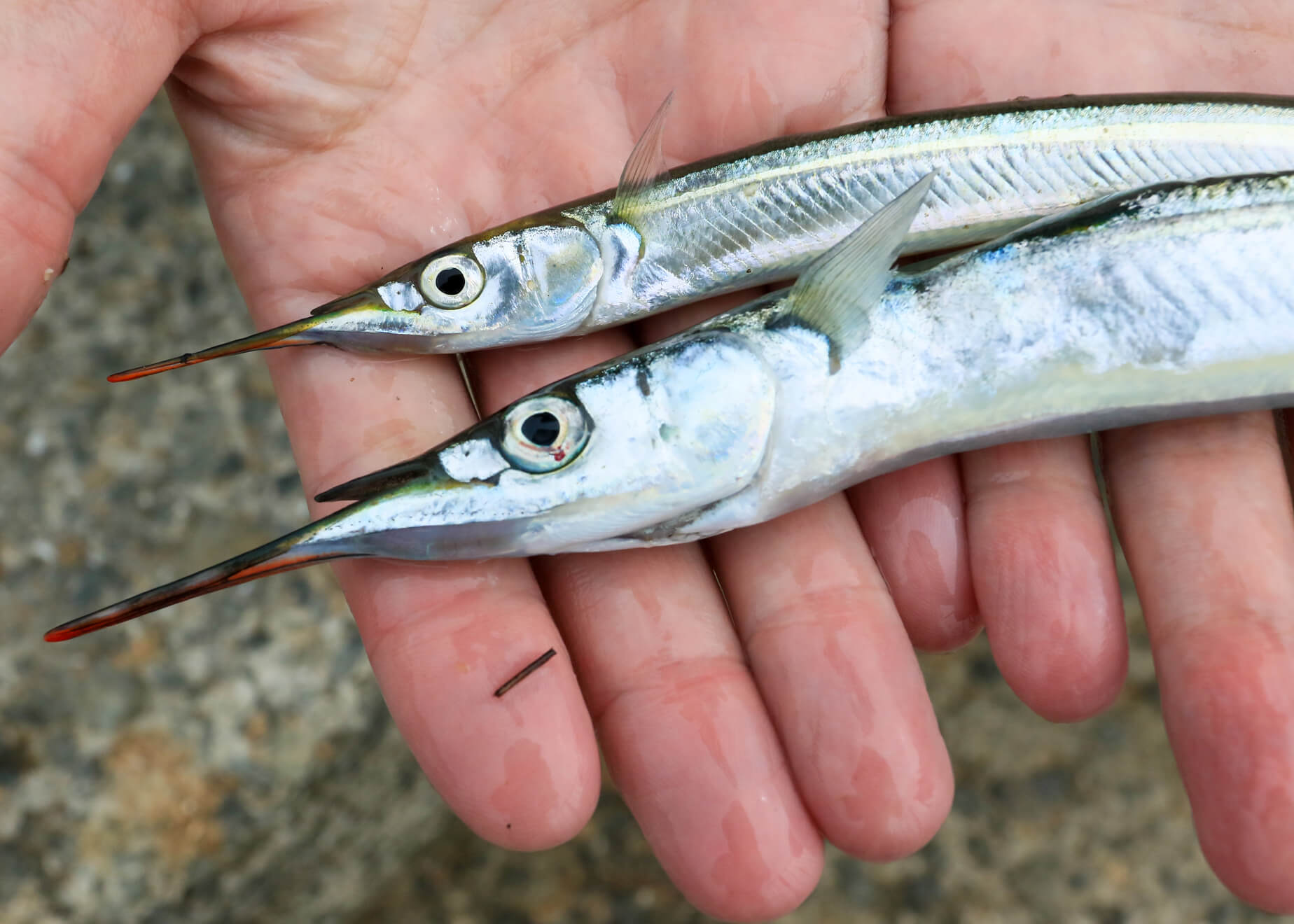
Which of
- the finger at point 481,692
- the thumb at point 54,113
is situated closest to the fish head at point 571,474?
the finger at point 481,692

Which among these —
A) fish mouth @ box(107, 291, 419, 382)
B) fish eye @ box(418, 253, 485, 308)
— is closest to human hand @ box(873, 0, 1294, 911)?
fish eye @ box(418, 253, 485, 308)

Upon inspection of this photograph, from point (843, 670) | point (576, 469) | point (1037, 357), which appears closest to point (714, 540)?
point (843, 670)

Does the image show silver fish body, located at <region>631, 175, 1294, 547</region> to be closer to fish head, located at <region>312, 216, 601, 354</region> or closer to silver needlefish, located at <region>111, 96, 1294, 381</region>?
silver needlefish, located at <region>111, 96, 1294, 381</region>

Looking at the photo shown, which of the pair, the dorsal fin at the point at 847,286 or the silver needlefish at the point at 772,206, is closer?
the dorsal fin at the point at 847,286

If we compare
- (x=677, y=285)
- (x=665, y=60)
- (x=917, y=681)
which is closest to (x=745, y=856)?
(x=917, y=681)

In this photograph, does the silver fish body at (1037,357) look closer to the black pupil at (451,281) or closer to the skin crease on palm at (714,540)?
the skin crease on palm at (714,540)

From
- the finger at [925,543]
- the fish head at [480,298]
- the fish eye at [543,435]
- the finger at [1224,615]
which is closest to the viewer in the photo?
the finger at [1224,615]

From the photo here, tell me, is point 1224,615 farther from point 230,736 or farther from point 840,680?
point 230,736
